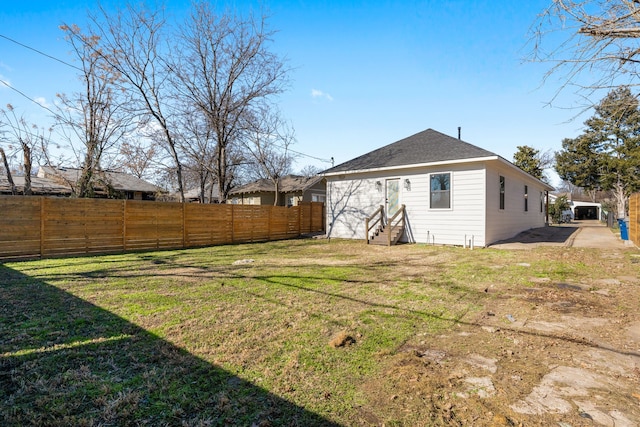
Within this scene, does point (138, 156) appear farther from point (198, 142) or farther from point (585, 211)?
point (585, 211)

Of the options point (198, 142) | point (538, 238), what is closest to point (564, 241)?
point (538, 238)

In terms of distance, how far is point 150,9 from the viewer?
1324 cm

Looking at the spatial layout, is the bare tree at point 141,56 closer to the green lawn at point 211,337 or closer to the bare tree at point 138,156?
the bare tree at point 138,156

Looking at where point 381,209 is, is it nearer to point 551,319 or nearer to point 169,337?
point 551,319

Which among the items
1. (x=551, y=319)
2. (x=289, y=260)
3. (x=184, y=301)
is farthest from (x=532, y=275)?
(x=184, y=301)

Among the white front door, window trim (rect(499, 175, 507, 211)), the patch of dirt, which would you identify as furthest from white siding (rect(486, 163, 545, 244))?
the patch of dirt

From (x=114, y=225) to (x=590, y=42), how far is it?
37.5 ft

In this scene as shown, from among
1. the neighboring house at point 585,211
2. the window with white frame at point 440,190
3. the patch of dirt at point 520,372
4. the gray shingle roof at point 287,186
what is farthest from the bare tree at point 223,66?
the neighboring house at point 585,211

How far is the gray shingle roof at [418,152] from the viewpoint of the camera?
1064cm

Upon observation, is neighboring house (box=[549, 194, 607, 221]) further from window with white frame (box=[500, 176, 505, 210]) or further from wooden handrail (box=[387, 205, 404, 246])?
wooden handrail (box=[387, 205, 404, 246])

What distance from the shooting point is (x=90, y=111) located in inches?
527

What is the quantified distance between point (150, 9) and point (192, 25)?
171 centimetres

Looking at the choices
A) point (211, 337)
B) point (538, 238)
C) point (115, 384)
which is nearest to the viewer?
point (115, 384)

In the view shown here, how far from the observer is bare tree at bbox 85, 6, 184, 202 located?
509 inches
